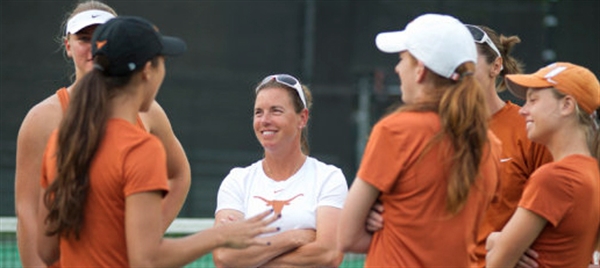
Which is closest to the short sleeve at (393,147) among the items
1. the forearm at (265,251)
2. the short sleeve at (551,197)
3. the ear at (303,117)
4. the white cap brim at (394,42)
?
the white cap brim at (394,42)

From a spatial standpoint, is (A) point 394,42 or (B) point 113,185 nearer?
(B) point 113,185

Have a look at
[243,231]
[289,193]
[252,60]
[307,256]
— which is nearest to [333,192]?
[289,193]

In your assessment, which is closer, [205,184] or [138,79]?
[138,79]

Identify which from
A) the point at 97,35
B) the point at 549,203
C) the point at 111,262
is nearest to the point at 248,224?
the point at 111,262

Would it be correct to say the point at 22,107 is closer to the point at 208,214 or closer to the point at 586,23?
the point at 208,214

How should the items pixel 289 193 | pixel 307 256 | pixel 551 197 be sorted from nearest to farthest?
pixel 551 197 < pixel 307 256 < pixel 289 193

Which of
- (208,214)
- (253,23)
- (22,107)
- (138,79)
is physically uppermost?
(138,79)

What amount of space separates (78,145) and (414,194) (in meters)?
1.08

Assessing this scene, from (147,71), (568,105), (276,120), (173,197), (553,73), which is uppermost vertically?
(147,71)

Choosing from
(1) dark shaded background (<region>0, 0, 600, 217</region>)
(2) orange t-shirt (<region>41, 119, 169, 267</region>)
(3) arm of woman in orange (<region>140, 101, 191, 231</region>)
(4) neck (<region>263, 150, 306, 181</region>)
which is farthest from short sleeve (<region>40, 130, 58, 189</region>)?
(1) dark shaded background (<region>0, 0, 600, 217</region>)

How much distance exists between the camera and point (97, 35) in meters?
3.35

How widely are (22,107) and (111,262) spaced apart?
6171 mm

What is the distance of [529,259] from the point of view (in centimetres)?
384

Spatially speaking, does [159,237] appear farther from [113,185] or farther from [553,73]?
[553,73]
